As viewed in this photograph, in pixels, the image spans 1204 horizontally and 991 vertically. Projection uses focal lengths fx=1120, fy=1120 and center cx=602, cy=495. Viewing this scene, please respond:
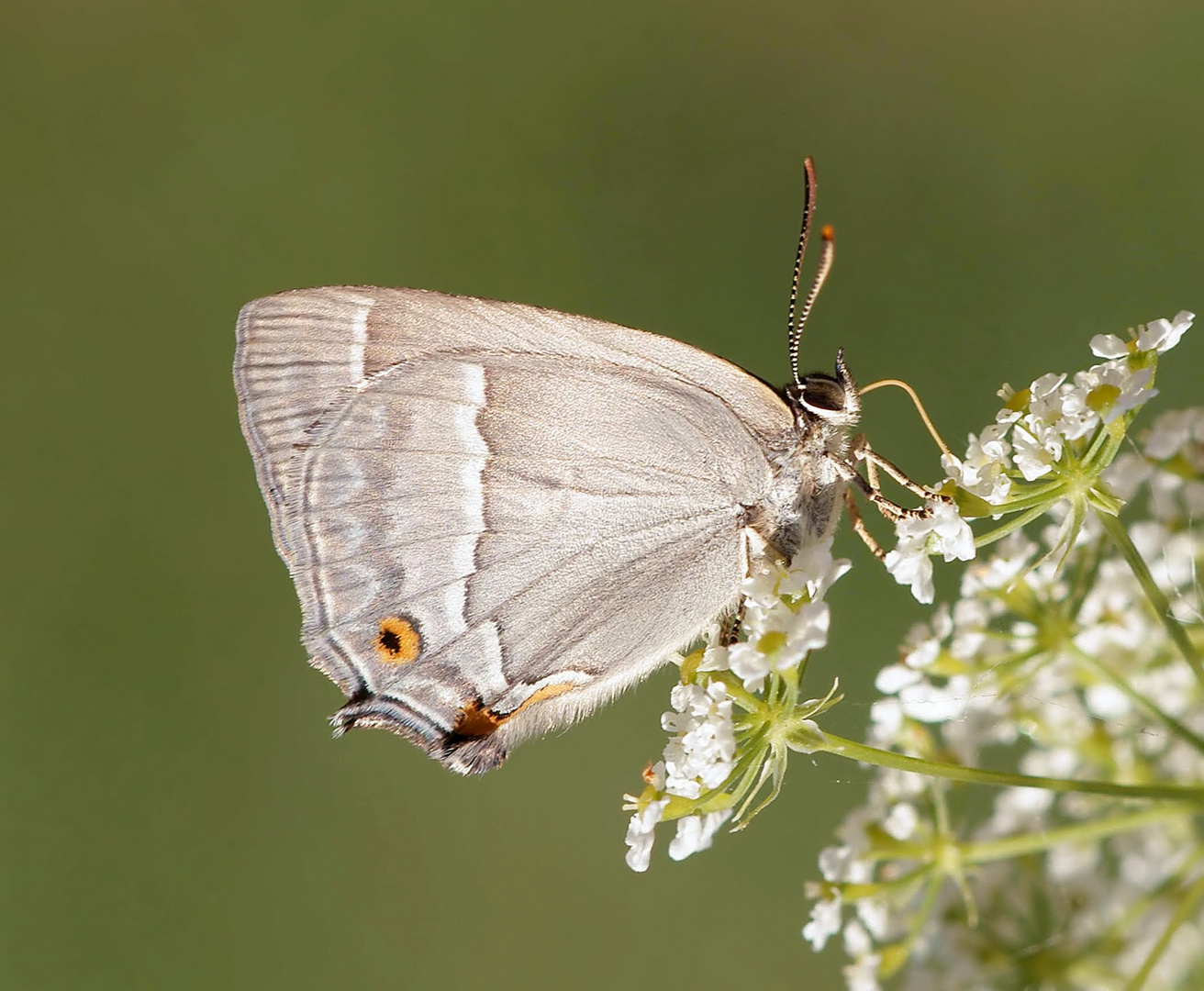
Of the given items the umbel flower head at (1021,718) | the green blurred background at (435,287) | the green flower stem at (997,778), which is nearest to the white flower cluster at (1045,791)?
the umbel flower head at (1021,718)

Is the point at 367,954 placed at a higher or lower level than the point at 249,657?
lower

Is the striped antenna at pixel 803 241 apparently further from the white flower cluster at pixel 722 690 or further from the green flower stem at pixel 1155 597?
the green flower stem at pixel 1155 597

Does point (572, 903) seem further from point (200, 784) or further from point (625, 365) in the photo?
point (625, 365)

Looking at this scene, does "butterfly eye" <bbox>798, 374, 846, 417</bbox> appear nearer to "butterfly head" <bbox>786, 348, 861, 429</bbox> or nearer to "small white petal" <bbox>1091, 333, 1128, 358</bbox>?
"butterfly head" <bbox>786, 348, 861, 429</bbox>

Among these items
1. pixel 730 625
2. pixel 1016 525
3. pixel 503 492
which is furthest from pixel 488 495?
pixel 1016 525

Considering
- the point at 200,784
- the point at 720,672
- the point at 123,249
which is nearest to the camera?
the point at 720,672

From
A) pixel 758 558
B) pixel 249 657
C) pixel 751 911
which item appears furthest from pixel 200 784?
pixel 758 558

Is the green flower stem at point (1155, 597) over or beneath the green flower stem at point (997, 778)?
over

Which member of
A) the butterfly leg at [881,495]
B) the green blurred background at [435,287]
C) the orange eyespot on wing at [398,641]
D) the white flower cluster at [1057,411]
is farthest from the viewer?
the green blurred background at [435,287]
